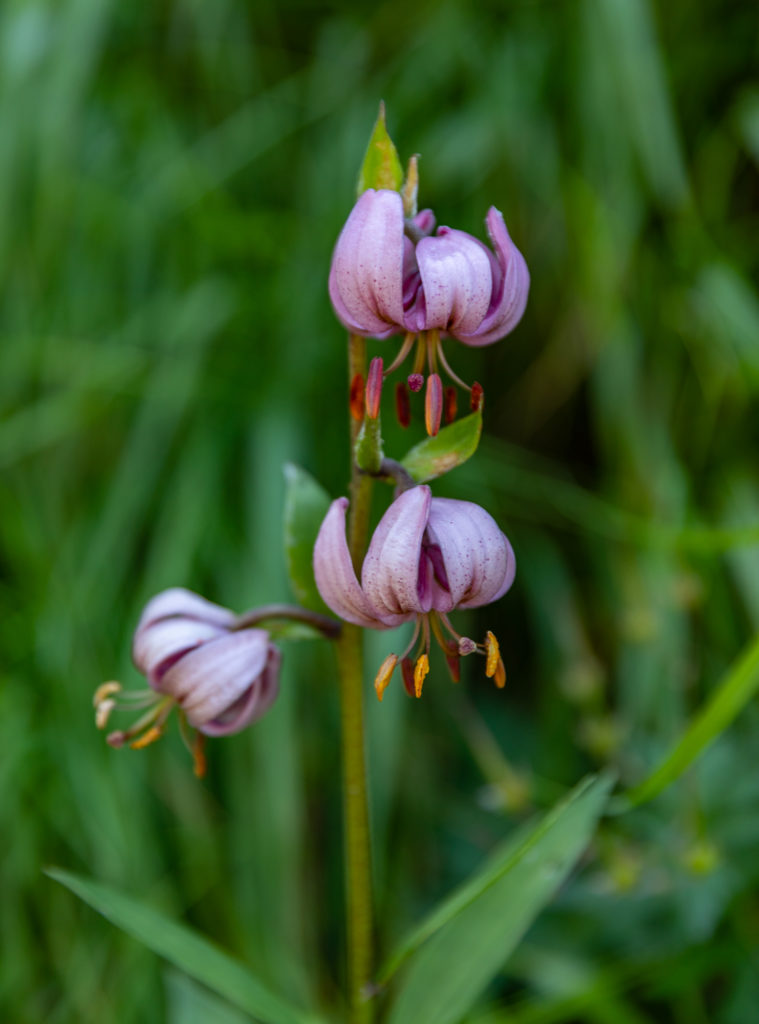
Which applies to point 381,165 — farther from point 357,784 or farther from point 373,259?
point 357,784

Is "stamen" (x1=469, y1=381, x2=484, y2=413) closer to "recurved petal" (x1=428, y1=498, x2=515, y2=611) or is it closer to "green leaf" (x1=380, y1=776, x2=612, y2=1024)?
"recurved petal" (x1=428, y1=498, x2=515, y2=611)

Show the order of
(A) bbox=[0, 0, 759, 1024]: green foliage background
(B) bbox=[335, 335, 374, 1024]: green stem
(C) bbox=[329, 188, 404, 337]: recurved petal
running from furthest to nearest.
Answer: (A) bbox=[0, 0, 759, 1024]: green foliage background → (B) bbox=[335, 335, 374, 1024]: green stem → (C) bbox=[329, 188, 404, 337]: recurved petal

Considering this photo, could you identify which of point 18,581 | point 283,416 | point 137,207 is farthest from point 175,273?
point 18,581

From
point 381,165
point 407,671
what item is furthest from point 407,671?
point 381,165

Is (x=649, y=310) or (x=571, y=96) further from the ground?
(x=571, y=96)

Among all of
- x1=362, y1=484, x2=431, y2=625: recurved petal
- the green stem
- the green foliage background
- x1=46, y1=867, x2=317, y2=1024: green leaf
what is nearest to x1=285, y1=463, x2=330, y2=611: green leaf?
the green stem

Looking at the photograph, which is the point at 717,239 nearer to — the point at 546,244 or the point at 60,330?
the point at 546,244
